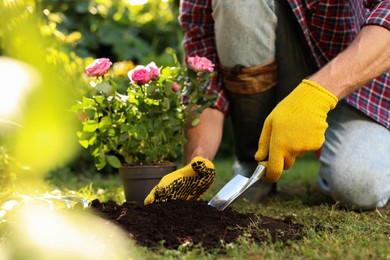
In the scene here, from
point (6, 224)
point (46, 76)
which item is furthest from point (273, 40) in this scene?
point (6, 224)

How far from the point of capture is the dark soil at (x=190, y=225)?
1617 mm

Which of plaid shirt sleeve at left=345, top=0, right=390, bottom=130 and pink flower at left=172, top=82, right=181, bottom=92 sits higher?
pink flower at left=172, top=82, right=181, bottom=92

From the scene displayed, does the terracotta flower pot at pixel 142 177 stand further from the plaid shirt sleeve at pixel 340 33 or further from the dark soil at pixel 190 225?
the plaid shirt sleeve at pixel 340 33

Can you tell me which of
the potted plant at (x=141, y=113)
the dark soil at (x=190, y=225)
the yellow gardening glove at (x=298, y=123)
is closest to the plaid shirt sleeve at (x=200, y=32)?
the potted plant at (x=141, y=113)

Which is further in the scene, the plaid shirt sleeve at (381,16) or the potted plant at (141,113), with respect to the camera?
the potted plant at (141,113)

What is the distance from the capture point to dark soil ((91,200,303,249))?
162 cm

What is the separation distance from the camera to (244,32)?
2320 millimetres

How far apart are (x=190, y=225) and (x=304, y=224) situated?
374mm

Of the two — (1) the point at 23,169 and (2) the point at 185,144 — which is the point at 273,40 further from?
(1) the point at 23,169

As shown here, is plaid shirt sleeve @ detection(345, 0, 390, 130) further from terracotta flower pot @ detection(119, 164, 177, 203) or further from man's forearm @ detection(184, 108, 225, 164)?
terracotta flower pot @ detection(119, 164, 177, 203)

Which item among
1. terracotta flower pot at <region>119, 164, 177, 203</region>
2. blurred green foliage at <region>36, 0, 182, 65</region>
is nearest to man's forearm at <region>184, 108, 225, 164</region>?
terracotta flower pot at <region>119, 164, 177, 203</region>

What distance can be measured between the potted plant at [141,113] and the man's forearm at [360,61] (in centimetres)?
45

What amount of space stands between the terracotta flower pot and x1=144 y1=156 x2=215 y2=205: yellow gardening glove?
0.19 metres

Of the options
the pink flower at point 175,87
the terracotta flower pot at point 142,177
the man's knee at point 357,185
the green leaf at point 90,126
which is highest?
the pink flower at point 175,87
